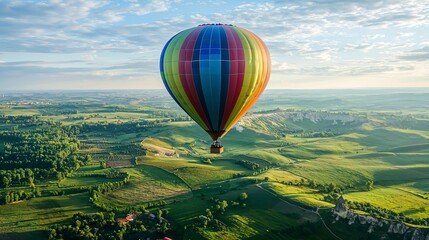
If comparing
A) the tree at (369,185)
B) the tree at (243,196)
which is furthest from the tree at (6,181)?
the tree at (369,185)

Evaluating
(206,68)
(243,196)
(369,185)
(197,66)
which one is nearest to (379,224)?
(243,196)

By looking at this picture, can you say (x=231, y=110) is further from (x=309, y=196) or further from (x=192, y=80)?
(x=309, y=196)

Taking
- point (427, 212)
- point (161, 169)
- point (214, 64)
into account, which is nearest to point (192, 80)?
point (214, 64)

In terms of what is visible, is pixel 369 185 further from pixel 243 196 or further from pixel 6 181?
→ pixel 6 181

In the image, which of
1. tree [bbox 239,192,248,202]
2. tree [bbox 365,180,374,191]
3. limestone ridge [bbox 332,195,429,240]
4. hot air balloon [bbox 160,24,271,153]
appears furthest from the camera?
tree [bbox 365,180,374,191]

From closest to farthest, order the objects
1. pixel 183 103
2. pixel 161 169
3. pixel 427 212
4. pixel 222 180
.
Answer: pixel 183 103 → pixel 427 212 → pixel 222 180 → pixel 161 169

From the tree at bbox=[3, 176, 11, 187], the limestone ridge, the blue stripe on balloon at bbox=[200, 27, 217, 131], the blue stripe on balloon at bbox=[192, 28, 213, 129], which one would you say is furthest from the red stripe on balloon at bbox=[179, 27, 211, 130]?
the tree at bbox=[3, 176, 11, 187]

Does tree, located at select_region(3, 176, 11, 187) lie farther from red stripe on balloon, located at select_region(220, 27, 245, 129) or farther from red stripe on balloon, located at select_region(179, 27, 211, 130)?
red stripe on balloon, located at select_region(220, 27, 245, 129)

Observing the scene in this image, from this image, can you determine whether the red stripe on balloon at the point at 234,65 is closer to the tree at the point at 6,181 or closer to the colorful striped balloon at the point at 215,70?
the colorful striped balloon at the point at 215,70
